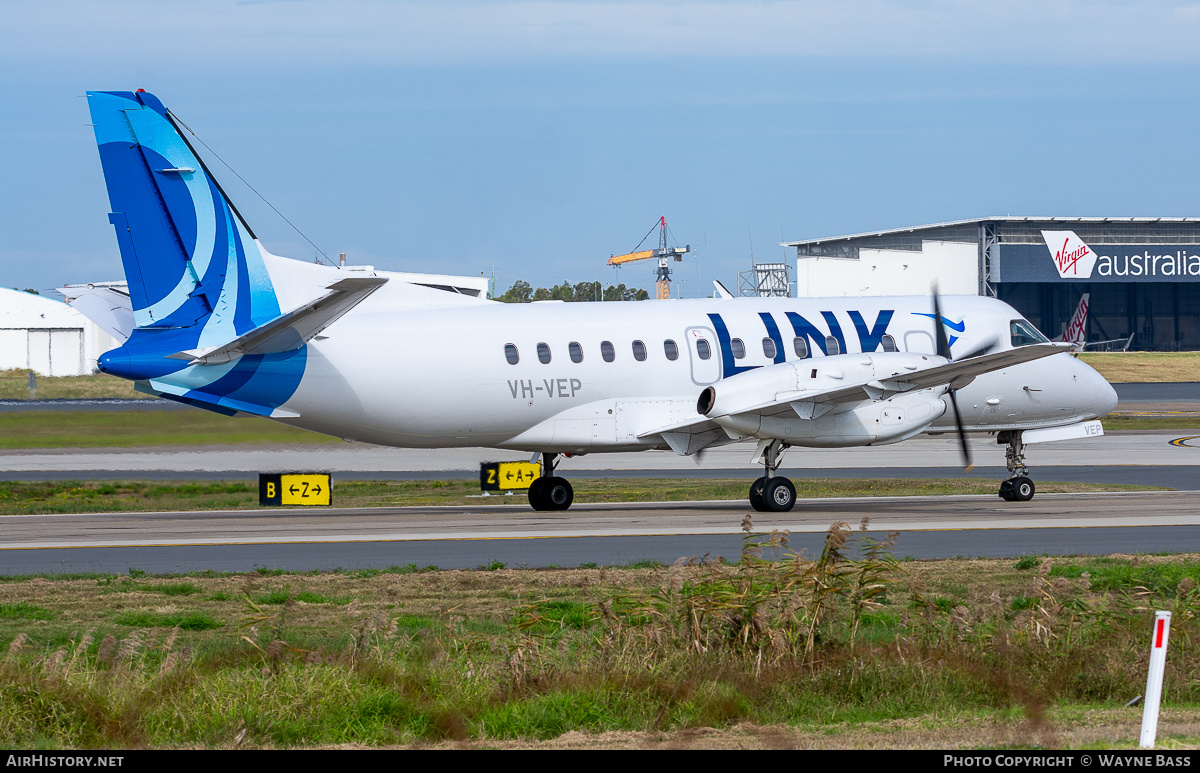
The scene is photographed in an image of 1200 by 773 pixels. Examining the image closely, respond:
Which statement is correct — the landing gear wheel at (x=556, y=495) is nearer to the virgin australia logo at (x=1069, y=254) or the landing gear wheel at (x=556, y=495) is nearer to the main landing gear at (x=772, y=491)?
the main landing gear at (x=772, y=491)

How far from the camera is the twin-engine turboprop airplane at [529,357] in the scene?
23578mm

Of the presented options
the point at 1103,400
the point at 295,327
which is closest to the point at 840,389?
the point at 1103,400

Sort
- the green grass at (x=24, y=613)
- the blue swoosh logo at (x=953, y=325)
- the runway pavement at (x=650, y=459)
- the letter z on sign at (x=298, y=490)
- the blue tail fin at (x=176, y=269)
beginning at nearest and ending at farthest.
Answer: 1. the green grass at (x=24, y=613)
2. the blue tail fin at (x=176, y=269)
3. the blue swoosh logo at (x=953, y=325)
4. the letter z on sign at (x=298, y=490)
5. the runway pavement at (x=650, y=459)

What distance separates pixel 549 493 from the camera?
91.5 ft

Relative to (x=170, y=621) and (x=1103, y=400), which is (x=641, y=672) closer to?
(x=170, y=621)

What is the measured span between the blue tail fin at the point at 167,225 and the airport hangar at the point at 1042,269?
8210 centimetres

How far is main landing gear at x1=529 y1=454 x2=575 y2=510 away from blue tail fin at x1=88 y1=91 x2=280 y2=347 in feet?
23.3

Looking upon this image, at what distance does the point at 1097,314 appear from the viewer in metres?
119

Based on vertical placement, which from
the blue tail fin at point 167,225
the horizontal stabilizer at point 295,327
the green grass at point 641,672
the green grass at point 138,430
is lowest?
the green grass at point 641,672

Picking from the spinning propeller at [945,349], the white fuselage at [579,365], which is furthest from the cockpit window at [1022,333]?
the spinning propeller at [945,349]

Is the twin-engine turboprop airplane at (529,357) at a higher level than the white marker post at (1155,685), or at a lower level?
higher
